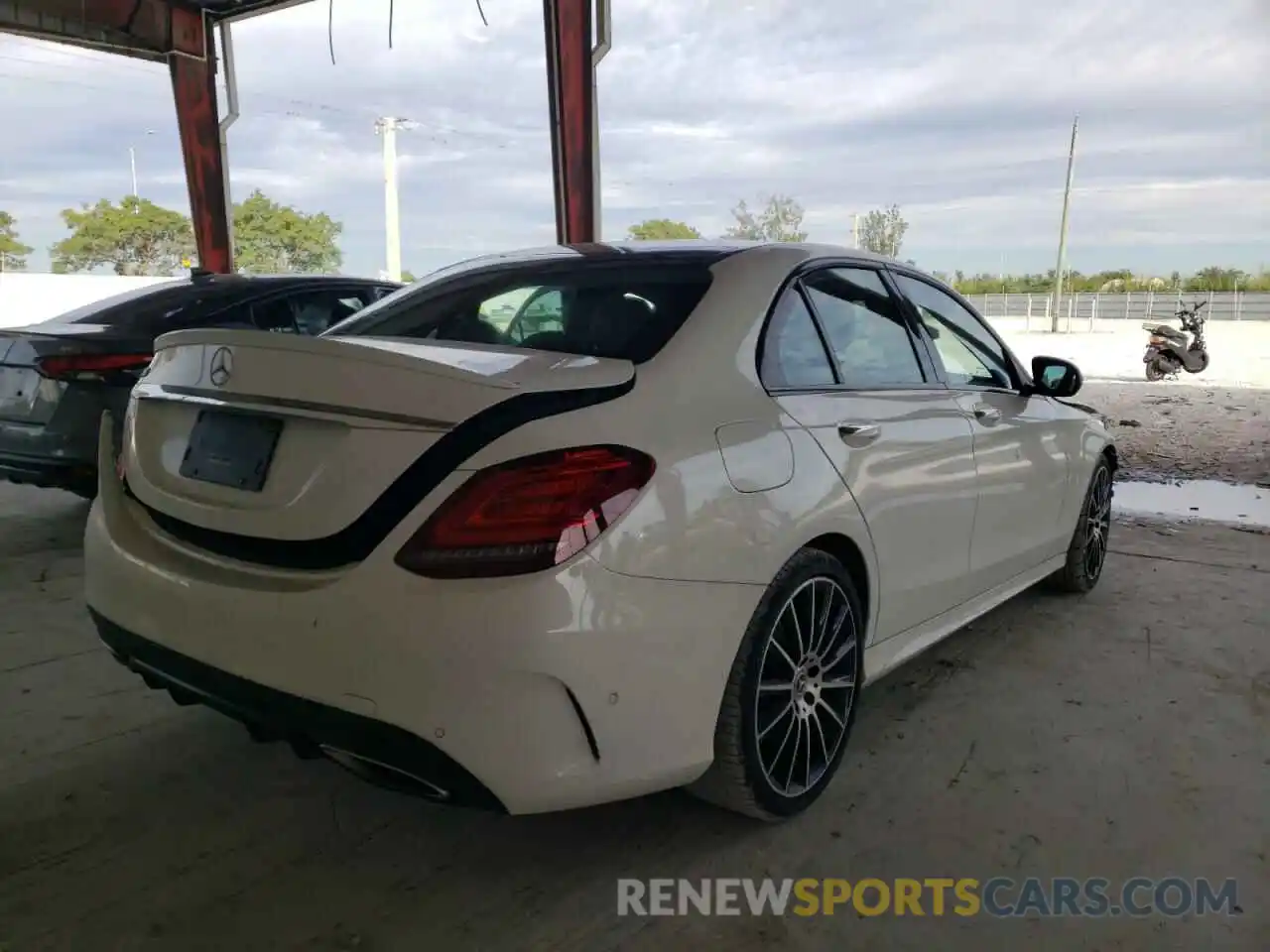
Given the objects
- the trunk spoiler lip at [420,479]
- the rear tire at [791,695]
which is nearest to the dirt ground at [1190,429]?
the rear tire at [791,695]

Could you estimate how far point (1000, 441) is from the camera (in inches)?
122

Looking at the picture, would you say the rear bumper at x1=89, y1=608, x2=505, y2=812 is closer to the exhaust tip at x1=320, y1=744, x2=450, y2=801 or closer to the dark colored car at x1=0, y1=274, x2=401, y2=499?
the exhaust tip at x1=320, y1=744, x2=450, y2=801

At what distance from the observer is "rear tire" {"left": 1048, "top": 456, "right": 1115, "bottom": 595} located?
3972 millimetres

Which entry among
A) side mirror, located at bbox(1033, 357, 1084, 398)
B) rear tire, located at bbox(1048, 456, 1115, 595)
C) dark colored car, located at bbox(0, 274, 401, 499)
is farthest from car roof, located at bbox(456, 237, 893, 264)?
dark colored car, located at bbox(0, 274, 401, 499)

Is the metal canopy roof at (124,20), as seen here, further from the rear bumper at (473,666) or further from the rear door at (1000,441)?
the rear bumper at (473,666)

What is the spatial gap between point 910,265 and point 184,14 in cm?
1367

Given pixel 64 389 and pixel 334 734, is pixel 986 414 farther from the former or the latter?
pixel 64 389

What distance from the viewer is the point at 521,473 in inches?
64.0

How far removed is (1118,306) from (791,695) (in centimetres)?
3955

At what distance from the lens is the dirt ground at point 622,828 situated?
6.09ft

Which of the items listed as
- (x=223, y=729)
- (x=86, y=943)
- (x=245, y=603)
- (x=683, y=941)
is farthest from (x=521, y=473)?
(x=223, y=729)

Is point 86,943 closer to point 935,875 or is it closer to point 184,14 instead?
point 935,875

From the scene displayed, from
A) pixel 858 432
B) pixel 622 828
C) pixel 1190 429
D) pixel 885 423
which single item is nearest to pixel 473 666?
pixel 622 828

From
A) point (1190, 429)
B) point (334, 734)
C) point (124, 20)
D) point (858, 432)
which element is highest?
point (124, 20)
